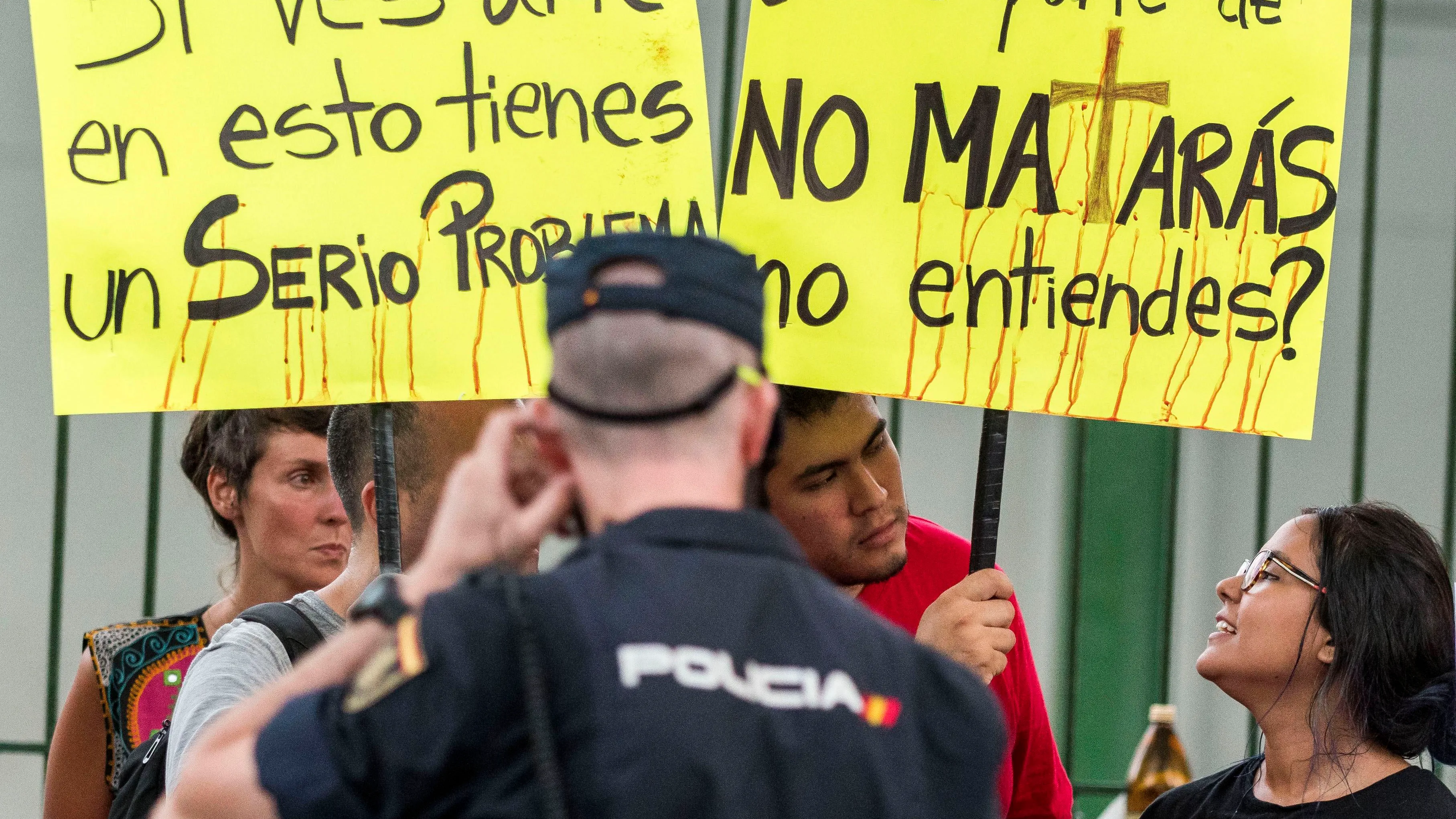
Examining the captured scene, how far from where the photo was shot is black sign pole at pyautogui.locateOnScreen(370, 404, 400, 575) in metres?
1.92

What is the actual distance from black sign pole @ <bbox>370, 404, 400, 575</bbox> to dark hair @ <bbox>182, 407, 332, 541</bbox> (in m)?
1.08

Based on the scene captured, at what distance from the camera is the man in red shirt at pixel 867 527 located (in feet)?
7.64

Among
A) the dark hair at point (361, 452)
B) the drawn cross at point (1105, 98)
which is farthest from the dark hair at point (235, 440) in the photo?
the drawn cross at point (1105, 98)

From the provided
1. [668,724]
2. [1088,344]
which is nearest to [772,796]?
[668,724]

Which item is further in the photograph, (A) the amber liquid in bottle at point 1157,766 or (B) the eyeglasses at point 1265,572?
(A) the amber liquid in bottle at point 1157,766

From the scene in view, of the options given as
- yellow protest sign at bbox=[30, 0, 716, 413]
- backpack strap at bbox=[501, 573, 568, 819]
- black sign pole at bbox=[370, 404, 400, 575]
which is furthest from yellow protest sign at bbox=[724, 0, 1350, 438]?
backpack strap at bbox=[501, 573, 568, 819]

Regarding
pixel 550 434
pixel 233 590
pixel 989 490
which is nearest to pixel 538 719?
pixel 550 434

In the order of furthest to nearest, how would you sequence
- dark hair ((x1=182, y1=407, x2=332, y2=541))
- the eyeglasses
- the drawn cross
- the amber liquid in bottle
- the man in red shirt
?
1. the amber liquid in bottle
2. dark hair ((x1=182, y1=407, x2=332, y2=541))
3. the eyeglasses
4. the man in red shirt
5. the drawn cross

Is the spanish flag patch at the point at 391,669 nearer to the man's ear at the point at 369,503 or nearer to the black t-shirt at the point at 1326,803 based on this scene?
the man's ear at the point at 369,503

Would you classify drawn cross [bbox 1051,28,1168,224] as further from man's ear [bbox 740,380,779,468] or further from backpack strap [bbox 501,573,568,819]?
backpack strap [bbox 501,573,568,819]

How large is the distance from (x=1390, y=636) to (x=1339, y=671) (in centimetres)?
10

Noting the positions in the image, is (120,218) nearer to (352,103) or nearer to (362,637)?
(352,103)

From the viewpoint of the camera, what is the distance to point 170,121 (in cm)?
196

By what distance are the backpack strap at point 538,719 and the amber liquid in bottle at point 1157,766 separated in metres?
2.58
